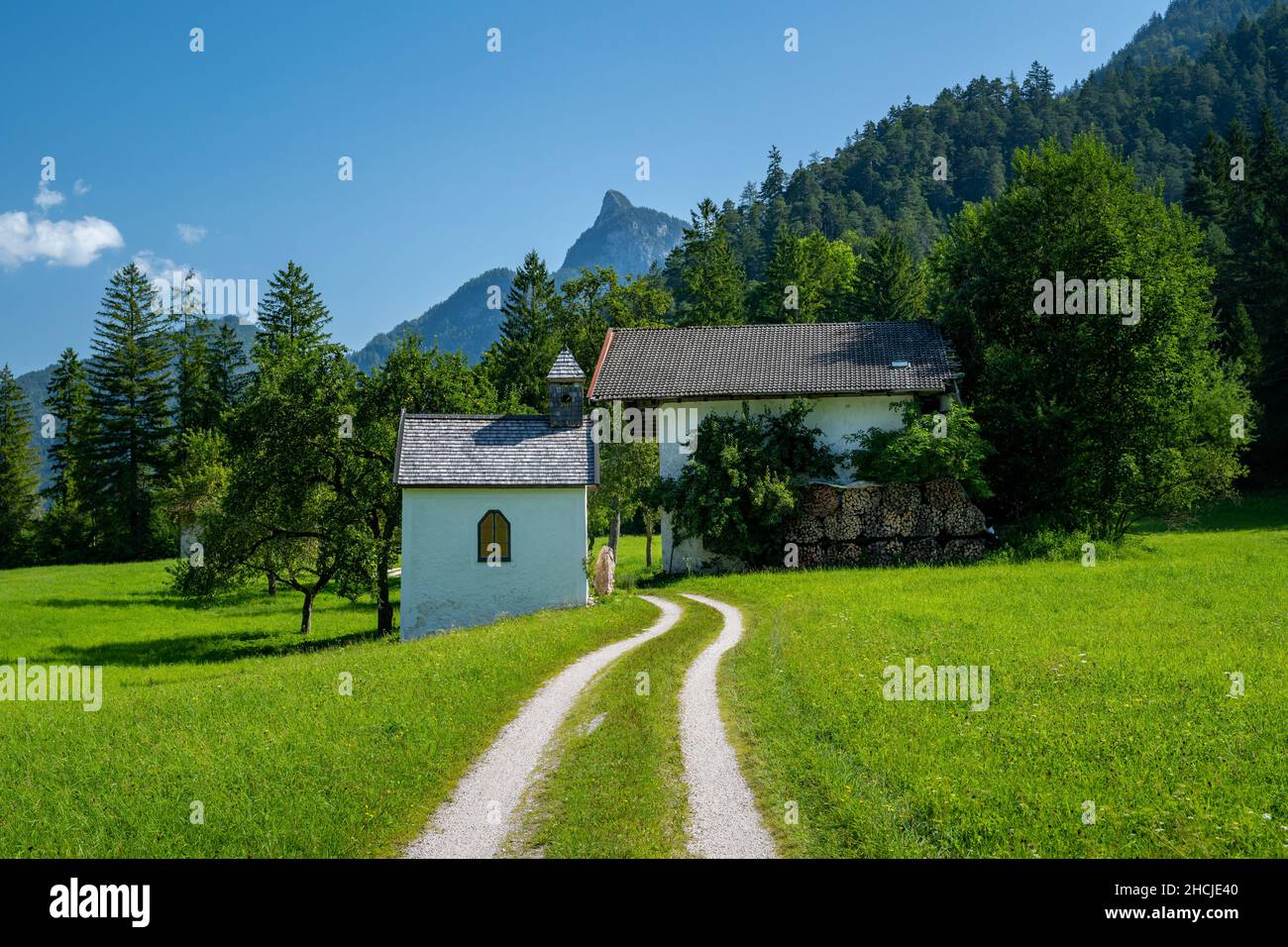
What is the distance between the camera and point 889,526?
33500 millimetres

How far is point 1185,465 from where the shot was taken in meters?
36.4

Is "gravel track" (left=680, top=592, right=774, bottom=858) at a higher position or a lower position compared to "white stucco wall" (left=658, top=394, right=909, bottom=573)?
lower

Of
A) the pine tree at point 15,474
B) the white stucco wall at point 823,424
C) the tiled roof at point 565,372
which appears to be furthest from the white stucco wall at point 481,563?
the pine tree at point 15,474

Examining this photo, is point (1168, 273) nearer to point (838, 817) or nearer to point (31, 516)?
point (838, 817)

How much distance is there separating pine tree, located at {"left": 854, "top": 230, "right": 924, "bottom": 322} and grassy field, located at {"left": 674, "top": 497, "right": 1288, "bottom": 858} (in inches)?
1640

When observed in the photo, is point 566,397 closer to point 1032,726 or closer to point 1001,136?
point 1032,726

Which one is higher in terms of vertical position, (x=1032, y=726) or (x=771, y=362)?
(x=771, y=362)

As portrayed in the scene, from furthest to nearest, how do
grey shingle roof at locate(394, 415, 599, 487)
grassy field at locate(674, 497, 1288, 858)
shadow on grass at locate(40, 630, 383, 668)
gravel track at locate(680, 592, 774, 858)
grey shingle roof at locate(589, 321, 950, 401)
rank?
1. grey shingle roof at locate(589, 321, 950, 401)
2. grey shingle roof at locate(394, 415, 599, 487)
3. shadow on grass at locate(40, 630, 383, 668)
4. grassy field at locate(674, 497, 1288, 858)
5. gravel track at locate(680, 592, 774, 858)

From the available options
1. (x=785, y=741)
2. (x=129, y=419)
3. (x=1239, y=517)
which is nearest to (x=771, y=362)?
(x=1239, y=517)

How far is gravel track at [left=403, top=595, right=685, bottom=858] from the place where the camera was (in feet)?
27.9

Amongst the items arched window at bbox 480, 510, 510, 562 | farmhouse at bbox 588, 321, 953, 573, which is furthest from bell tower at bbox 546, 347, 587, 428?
farmhouse at bbox 588, 321, 953, 573

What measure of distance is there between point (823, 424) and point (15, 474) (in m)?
61.6

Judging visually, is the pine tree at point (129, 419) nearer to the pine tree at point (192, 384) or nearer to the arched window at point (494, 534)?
the pine tree at point (192, 384)

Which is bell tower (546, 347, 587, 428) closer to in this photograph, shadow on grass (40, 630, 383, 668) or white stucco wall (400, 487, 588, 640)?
white stucco wall (400, 487, 588, 640)
